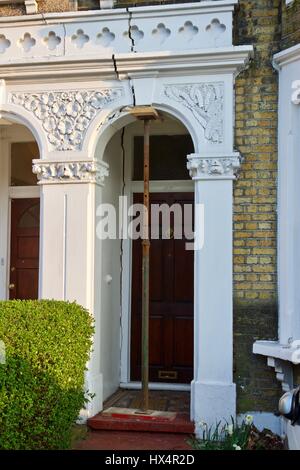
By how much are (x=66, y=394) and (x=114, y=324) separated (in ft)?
8.18

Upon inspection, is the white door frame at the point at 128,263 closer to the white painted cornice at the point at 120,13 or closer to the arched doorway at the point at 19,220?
the arched doorway at the point at 19,220

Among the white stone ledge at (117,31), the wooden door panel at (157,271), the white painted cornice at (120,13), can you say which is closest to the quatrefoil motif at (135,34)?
the white stone ledge at (117,31)

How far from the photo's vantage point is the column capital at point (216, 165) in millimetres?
5824

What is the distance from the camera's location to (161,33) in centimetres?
613

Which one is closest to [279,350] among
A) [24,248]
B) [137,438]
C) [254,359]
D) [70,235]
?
[254,359]

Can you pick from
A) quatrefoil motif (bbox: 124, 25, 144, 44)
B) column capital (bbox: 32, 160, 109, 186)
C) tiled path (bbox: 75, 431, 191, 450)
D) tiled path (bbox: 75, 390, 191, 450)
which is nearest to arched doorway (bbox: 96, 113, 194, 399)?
tiled path (bbox: 75, 390, 191, 450)

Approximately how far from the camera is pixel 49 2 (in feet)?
21.1

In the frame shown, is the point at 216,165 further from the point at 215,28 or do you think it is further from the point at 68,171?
the point at 68,171

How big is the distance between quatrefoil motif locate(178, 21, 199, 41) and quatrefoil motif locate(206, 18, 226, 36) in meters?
0.14

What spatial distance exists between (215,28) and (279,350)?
331 cm

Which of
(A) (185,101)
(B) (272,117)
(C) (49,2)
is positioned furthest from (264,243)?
(C) (49,2)

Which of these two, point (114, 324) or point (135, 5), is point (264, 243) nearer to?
point (114, 324)

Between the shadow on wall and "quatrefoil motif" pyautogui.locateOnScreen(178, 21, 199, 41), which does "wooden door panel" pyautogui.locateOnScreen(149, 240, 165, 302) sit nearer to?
the shadow on wall

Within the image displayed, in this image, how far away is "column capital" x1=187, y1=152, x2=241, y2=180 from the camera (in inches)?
229
